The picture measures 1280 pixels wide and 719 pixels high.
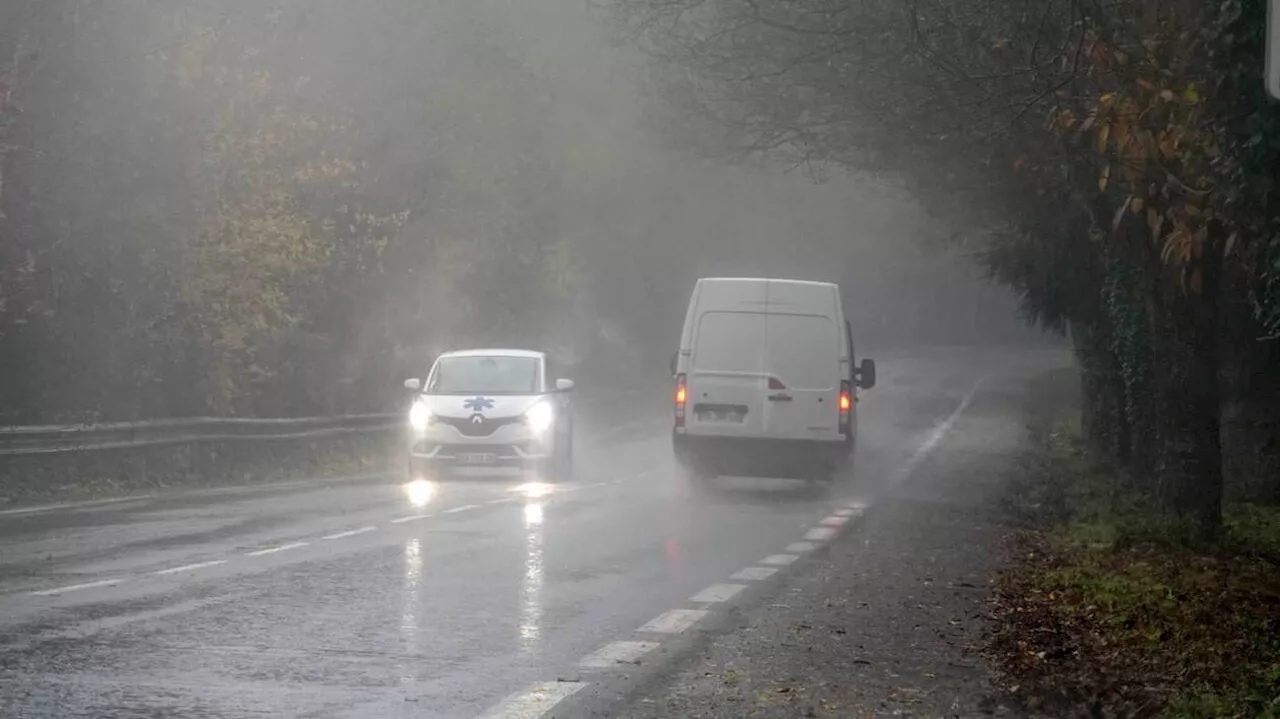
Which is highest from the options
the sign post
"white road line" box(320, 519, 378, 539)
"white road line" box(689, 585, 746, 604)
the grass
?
the sign post

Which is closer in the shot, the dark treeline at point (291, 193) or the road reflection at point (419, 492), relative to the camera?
the road reflection at point (419, 492)

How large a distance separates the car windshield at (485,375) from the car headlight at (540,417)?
530 millimetres

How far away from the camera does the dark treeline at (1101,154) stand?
11.7 meters

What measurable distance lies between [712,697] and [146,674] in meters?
2.65

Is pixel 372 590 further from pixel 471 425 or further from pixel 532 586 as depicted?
pixel 471 425

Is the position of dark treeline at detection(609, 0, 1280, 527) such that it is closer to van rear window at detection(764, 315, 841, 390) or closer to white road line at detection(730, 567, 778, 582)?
van rear window at detection(764, 315, 841, 390)

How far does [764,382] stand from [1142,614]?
12.1 meters

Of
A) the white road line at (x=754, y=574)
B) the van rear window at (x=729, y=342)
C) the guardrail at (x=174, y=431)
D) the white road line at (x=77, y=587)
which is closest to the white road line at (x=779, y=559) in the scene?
the white road line at (x=754, y=574)

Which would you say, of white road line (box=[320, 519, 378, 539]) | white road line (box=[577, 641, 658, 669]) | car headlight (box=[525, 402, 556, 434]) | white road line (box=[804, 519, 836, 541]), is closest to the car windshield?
car headlight (box=[525, 402, 556, 434])

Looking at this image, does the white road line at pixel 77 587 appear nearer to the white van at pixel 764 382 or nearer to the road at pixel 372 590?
the road at pixel 372 590

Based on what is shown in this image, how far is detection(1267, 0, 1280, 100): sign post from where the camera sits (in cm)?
755

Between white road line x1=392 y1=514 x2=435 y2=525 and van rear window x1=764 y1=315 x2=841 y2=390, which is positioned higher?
van rear window x1=764 y1=315 x2=841 y2=390

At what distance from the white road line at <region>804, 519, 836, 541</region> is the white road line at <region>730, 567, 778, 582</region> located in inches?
120

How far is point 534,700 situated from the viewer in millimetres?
8188
